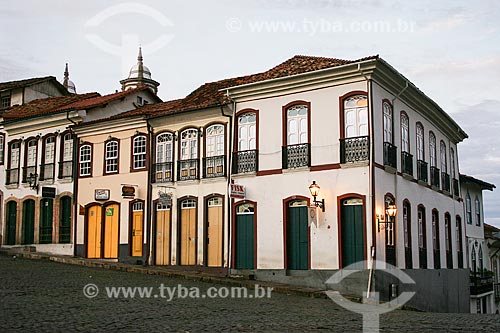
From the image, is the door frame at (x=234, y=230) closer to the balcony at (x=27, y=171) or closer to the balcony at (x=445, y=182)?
the balcony at (x=445, y=182)

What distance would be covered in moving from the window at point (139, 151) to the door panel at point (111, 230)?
1884 millimetres

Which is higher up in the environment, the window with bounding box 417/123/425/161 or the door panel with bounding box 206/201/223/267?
the window with bounding box 417/123/425/161

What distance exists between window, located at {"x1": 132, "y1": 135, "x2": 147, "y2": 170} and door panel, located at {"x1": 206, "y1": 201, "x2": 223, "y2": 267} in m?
3.98

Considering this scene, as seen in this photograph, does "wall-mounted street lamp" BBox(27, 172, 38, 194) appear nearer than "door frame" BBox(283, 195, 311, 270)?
No

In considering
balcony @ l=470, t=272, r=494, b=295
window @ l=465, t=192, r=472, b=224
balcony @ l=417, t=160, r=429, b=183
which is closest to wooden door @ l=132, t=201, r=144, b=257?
balcony @ l=417, t=160, r=429, b=183

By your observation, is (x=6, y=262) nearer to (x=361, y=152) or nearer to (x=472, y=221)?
(x=361, y=152)

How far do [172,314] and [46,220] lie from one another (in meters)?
16.6

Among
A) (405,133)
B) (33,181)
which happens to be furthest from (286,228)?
(33,181)

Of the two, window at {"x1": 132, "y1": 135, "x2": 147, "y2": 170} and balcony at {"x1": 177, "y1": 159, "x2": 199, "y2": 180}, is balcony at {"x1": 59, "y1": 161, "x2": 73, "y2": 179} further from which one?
balcony at {"x1": 177, "y1": 159, "x2": 199, "y2": 180}

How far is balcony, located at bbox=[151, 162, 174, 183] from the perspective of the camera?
24562mm

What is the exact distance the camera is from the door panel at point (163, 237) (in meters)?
24.2

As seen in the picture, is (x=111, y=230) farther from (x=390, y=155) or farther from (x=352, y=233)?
(x=390, y=155)

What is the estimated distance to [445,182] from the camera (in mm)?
26766

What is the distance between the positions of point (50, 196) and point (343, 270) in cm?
1366
